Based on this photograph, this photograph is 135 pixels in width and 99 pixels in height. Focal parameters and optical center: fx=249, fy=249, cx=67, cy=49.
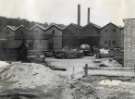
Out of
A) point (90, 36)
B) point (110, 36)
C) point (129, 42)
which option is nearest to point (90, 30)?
point (90, 36)

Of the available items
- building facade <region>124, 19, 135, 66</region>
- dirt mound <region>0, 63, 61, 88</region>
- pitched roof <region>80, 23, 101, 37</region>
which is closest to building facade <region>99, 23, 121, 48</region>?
pitched roof <region>80, 23, 101, 37</region>

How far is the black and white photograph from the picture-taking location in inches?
399

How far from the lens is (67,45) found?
524 inches

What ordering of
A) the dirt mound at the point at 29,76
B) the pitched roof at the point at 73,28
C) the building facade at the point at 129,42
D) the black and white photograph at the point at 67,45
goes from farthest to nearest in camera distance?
the pitched roof at the point at 73,28
the building facade at the point at 129,42
the black and white photograph at the point at 67,45
the dirt mound at the point at 29,76

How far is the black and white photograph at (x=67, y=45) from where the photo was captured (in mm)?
10141

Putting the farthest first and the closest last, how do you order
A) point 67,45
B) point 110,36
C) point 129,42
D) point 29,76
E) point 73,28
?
point 73,28 < point 67,45 < point 110,36 < point 129,42 < point 29,76

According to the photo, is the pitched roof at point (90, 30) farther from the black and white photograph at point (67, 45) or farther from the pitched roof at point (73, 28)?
the pitched roof at point (73, 28)

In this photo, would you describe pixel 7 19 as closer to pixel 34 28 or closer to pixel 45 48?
pixel 34 28

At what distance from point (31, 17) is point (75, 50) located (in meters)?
3.58

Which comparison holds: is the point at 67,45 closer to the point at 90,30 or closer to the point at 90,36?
the point at 90,36

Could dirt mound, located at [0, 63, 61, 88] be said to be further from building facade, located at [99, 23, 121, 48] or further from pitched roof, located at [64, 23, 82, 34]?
building facade, located at [99, 23, 121, 48]

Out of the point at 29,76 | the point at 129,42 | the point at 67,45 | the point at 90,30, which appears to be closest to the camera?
the point at 29,76

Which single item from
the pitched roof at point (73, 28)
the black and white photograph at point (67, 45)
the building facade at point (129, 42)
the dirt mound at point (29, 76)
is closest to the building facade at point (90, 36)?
the black and white photograph at point (67, 45)

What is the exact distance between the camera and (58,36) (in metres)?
13.6
